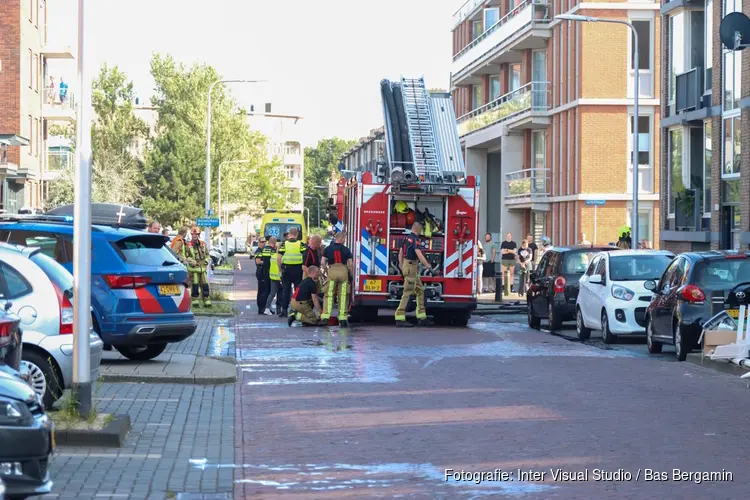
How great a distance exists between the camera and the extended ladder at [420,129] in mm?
23828

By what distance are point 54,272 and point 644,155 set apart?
3551cm

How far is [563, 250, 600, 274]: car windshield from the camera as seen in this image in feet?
78.1

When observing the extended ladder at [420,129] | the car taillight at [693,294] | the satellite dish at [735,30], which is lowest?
the car taillight at [693,294]

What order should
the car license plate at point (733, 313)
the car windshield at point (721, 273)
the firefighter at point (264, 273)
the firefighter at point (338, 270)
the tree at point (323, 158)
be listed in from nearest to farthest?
the car license plate at point (733, 313), the car windshield at point (721, 273), the firefighter at point (338, 270), the firefighter at point (264, 273), the tree at point (323, 158)

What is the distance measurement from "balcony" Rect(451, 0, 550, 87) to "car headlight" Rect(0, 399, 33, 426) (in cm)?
4363

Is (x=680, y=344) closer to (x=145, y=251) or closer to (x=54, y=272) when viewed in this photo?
(x=145, y=251)

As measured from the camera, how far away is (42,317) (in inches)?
441

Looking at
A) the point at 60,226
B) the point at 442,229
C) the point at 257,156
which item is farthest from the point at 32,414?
the point at 257,156

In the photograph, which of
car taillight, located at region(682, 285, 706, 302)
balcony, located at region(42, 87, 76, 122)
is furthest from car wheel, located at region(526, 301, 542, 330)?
balcony, located at region(42, 87, 76, 122)

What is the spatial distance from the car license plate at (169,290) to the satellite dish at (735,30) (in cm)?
1627

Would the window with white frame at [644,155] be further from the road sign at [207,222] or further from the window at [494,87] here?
the road sign at [207,222]

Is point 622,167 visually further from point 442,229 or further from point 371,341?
point 371,341

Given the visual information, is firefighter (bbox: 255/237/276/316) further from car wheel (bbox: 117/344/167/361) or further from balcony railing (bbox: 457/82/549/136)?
balcony railing (bbox: 457/82/549/136)

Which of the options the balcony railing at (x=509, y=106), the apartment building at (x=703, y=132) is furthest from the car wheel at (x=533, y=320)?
the balcony railing at (x=509, y=106)
